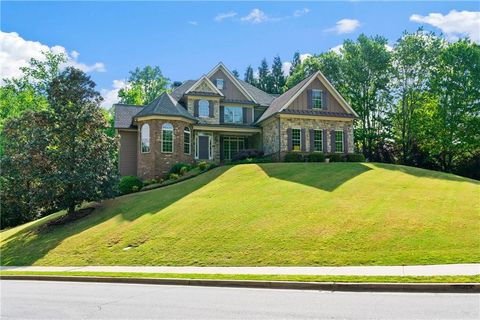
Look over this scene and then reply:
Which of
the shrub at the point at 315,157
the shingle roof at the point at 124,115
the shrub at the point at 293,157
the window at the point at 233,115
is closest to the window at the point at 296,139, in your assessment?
the shrub at the point at 293,157

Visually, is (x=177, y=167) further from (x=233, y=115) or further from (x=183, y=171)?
(x=233, y=115)

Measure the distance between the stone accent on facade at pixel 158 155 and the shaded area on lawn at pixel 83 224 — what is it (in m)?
4.82

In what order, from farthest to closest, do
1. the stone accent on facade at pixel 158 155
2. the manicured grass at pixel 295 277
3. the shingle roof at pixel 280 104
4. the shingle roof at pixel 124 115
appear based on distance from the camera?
the shingle roof at pixel 124 115 < the shingle roof at pixel 280 104 < the stone accent on facade at pixel 158 155 < the manicured grass at pixel 295 277

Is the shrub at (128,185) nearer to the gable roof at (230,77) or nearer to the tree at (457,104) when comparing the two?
the gable roof at (230,77)

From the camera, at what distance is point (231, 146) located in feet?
131

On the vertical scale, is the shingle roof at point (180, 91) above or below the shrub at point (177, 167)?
above

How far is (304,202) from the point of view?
20453 mm

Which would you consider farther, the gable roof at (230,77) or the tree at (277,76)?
the tree at (277,76)

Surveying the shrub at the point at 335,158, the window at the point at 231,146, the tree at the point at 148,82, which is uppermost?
the tree at the point at 148,82

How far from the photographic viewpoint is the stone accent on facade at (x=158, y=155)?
108ft

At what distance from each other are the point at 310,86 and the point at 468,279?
27.5m

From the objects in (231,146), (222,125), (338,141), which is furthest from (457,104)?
(222,125)

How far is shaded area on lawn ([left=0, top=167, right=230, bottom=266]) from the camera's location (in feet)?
68.9

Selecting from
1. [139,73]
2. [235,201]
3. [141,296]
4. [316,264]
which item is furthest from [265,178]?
[139,73]
